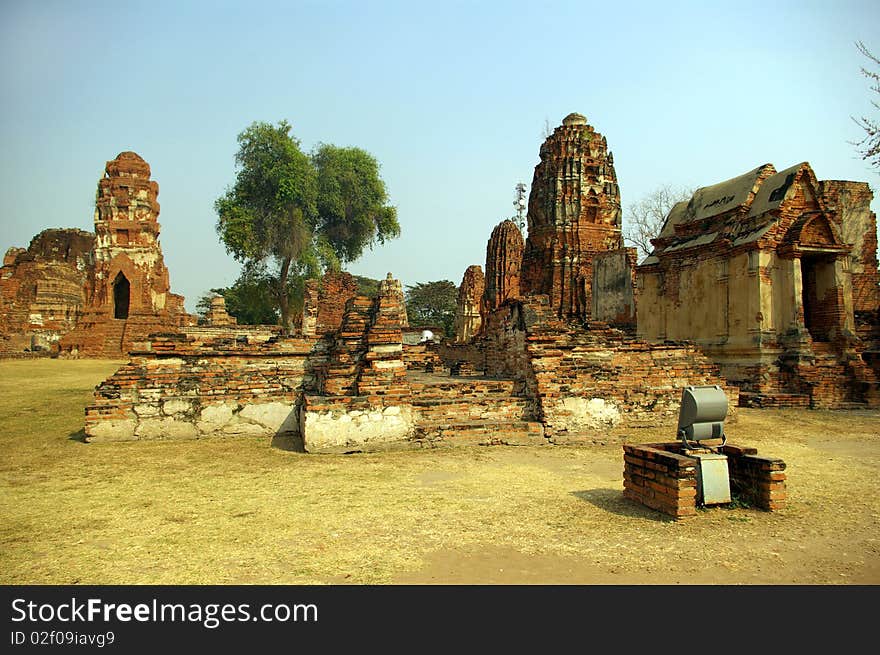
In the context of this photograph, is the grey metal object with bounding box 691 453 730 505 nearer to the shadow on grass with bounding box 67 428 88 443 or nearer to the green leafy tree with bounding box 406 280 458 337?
the shadow on grass with bounding box 67 428 88 443

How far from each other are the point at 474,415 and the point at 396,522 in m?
3.41

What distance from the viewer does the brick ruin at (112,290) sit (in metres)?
21.0

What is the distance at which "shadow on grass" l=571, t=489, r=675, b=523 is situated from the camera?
4.09 m

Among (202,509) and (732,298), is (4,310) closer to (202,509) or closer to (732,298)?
(202,509)

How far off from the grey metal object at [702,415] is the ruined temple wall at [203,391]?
500 cm

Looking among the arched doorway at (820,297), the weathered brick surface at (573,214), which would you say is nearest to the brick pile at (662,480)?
the weathered brick surface at (573,214)

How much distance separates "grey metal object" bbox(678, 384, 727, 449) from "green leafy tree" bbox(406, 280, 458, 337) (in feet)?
112

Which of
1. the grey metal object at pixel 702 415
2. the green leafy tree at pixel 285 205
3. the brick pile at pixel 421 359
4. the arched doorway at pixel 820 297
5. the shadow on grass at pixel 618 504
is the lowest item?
the shadow on grass at pixel 618 504

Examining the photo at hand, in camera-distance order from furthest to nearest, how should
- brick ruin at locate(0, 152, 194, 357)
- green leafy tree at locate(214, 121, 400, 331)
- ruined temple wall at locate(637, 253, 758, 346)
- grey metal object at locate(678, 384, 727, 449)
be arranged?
green leafy tree at locate(214, 121, 400, 331), brick ruin at locate(0, 152, 194, 357), ruined temple wall at locate(637, 253, 758, 346), grey metal object at locate(678, 384, 727, 449)

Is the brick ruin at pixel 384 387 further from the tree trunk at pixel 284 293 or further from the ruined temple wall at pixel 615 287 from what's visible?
the tree trunk at pixel 284 293

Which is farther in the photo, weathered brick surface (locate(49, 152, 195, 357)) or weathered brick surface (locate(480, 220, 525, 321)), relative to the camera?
weathered brick surface (locate(49, 152, 195, 357))

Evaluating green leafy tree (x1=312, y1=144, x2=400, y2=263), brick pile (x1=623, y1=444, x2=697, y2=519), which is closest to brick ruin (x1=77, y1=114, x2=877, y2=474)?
brick pile (x1=623, y1=444, x2=697, y2=519)

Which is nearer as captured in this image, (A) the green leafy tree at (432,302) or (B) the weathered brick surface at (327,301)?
(B) the weathered brick surface at (327,301)

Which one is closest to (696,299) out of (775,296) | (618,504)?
(775,296)
